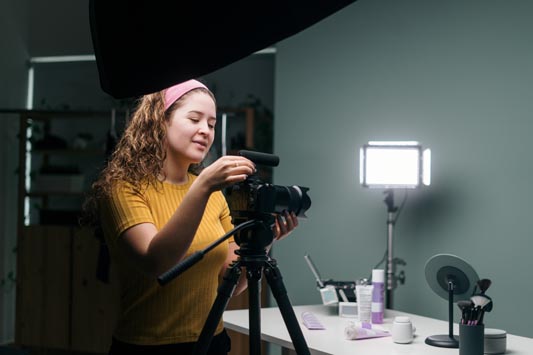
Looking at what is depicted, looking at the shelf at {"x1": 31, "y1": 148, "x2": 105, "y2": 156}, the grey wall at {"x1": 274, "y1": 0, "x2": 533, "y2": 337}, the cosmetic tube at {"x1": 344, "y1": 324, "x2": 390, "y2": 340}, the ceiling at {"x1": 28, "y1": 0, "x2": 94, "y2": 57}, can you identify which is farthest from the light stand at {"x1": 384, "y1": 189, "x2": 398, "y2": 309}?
the ceiling at {"x1": 28, "y1": 0, "x2": 94, "y2": 57}

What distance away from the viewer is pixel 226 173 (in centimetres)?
107

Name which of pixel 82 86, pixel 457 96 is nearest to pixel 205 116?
pixel 457 96

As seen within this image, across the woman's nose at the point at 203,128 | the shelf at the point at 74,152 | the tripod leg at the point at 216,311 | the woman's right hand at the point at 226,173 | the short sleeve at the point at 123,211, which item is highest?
the shelf at the point at 74,152

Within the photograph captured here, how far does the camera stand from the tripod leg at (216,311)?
3.32 feet

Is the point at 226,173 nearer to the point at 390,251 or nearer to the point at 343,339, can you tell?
the point at 343,339

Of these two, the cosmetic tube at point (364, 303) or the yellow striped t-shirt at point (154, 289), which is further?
the cosmetic tube at point (364, 303)

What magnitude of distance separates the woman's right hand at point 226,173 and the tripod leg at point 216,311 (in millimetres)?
142

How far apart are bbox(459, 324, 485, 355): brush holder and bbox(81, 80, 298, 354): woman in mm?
609

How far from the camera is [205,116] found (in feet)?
4.34

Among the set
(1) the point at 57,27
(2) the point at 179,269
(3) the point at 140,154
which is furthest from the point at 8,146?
(2) the point at 179,269

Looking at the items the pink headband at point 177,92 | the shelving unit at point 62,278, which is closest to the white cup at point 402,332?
the pink headband at point 177,92

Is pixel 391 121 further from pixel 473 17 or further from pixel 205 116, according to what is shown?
pixel 205 116

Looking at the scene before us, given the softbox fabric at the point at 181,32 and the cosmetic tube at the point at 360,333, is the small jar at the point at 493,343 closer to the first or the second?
the cosmetic tube at the point at 360,333

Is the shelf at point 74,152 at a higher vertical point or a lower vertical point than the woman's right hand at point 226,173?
higher
